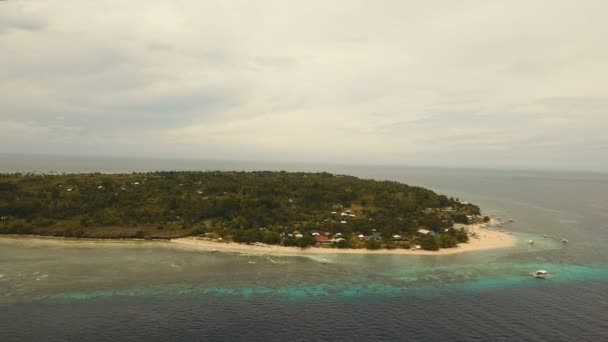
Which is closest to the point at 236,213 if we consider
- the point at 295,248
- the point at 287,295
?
the point at 295,248

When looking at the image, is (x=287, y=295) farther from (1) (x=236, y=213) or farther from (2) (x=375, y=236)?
(1) (x=236, y=213)

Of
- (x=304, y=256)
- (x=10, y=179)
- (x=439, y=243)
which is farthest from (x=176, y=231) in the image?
(x=10, y=179)

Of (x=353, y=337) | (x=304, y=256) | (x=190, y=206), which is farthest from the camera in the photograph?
(x=190, y=206)

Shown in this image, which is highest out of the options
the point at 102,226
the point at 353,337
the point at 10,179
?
the point at 10,179

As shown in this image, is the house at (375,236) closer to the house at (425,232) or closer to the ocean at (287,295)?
the ocean at (287,295)

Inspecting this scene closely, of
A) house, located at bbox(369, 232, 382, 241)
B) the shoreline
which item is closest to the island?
house, located at bbox(369, 232, 382, 241)

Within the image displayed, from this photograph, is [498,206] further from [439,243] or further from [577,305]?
[577,305]

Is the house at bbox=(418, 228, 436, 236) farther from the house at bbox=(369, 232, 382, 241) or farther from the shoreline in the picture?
the house at bbox=(369, 232, 382, 241)
